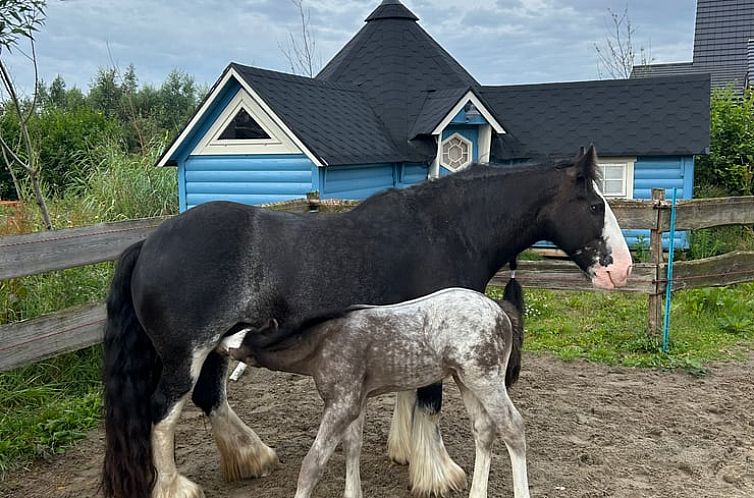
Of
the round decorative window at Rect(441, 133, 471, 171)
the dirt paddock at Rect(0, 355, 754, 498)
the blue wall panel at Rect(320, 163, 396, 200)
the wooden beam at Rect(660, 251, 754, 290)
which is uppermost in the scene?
the round decorative window at Rect(441, 133, 471, 171)

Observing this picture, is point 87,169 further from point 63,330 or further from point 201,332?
point 201,332

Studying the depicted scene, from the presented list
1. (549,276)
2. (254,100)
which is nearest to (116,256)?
(549,276)

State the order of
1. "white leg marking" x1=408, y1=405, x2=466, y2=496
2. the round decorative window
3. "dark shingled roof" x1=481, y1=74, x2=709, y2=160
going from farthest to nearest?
the round decorative window → "dark shingled roof" x1=481, y1=74, x2=709, y2=160 → "white leg marking" x1=408, y1=405, x2=466, y2=496

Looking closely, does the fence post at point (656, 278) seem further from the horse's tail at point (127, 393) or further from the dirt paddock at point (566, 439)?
the horse's tail at point (127, 393)

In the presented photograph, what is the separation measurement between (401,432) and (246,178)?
6044 millimetres

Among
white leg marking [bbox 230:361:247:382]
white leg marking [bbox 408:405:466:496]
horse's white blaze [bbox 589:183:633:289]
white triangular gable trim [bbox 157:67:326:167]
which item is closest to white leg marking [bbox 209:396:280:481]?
white leg marking [bbox 408:405:466:496]

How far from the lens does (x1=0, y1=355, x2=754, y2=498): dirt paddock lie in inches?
144

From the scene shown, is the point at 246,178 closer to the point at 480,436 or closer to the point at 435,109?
the point at 435,109

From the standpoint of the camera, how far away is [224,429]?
12.0ft

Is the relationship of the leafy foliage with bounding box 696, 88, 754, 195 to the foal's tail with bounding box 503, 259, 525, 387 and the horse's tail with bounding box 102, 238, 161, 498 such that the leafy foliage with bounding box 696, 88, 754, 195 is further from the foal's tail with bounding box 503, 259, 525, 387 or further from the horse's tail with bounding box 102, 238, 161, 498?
the horse's tail with bounding box 102, 238, 161, 498

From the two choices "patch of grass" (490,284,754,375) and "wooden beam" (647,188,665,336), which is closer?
"patch of grass" (490,284,754,375)

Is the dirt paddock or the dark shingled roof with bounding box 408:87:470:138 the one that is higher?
the dark shingled roof with bounding box 408:87:470:138

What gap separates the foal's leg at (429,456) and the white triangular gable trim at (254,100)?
529 cm

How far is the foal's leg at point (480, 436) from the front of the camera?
3105mm
